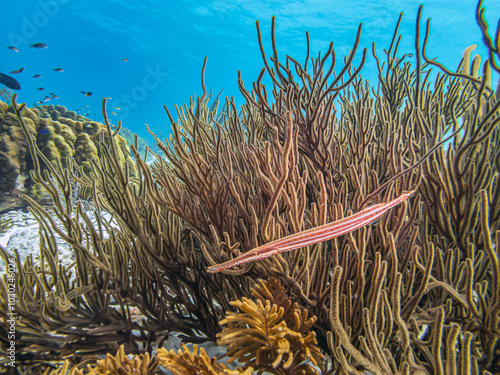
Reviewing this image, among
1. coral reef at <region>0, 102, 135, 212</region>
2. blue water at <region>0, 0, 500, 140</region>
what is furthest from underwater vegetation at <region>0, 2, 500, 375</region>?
blue water at <region>0, 0, 500, 140</region>

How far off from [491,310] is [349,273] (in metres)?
0.78

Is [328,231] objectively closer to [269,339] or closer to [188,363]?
[269,339]

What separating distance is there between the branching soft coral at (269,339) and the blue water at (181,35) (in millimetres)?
25240

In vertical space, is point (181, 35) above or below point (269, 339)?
above

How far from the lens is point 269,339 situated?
58.4 inches

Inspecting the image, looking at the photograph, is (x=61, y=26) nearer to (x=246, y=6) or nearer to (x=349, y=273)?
(x=246, y=6)

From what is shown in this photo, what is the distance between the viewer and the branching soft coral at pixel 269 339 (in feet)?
4.76

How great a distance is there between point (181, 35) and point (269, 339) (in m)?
73.5

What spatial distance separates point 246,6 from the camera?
44.8 meters

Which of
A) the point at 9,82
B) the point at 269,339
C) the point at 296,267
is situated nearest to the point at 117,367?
the point at 269,339

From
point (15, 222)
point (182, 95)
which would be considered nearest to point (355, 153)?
point (15, 222)

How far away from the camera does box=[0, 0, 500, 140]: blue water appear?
42.8 metres

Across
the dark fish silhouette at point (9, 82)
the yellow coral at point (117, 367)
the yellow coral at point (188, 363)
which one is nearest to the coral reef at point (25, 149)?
the dark fish silhouette at point (9, 82)

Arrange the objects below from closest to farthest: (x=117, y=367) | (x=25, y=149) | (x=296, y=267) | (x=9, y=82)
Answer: (x=117, y=367)
(x=296, y=267)
(x=9, y=82)
(x=25, y=149)
